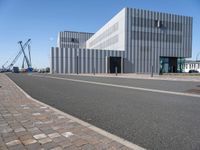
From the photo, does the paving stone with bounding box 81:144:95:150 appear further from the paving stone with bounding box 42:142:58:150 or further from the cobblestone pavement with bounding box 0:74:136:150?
the paving stone with bounding box 42:142:58:150

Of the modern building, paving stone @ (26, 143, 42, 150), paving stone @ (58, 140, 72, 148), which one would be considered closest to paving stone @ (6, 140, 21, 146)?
paving stone @ (26, 143, 42, 150)

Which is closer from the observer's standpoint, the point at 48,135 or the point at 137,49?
the point at 48,135

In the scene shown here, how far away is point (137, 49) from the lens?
57.3 metres

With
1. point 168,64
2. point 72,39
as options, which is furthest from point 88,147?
point 72,39

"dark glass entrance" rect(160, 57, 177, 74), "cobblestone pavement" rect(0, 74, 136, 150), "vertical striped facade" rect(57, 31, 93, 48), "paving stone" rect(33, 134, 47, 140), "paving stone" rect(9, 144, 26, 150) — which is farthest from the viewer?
"vertical striped facade" rect(57, 31, 93, 48)

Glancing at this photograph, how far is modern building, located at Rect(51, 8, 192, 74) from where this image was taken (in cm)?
5609

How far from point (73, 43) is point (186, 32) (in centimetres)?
5792

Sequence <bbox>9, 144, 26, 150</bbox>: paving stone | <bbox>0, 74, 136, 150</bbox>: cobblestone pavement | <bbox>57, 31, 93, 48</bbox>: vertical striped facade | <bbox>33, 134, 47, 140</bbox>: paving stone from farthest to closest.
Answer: <bbox>57, 31, 93, 48</bbox>: vertical striped facade → <bbox>33, 134, 47, 140</bbox>: paving stone → <bbox>0, 74, 136, 150</bbox>: cobblestone pavement → <bbox>9, 144, 26, 150</bbox>: paving stone

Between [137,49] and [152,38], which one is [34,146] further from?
[152,38]

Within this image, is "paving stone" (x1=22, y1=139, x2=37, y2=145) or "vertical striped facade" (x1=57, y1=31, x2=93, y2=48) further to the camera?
"vertical striped facade" (x1=57, y1=31, x2=93, y2=48)

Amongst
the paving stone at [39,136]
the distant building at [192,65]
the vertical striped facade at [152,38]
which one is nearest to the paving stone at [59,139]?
the paving stone at [39,136]

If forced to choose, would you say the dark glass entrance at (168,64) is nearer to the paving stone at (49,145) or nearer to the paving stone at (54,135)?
the paving stone at (54,135)

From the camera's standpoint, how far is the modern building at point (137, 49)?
56094 mm

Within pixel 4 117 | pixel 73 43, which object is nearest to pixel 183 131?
pixel 4 117
